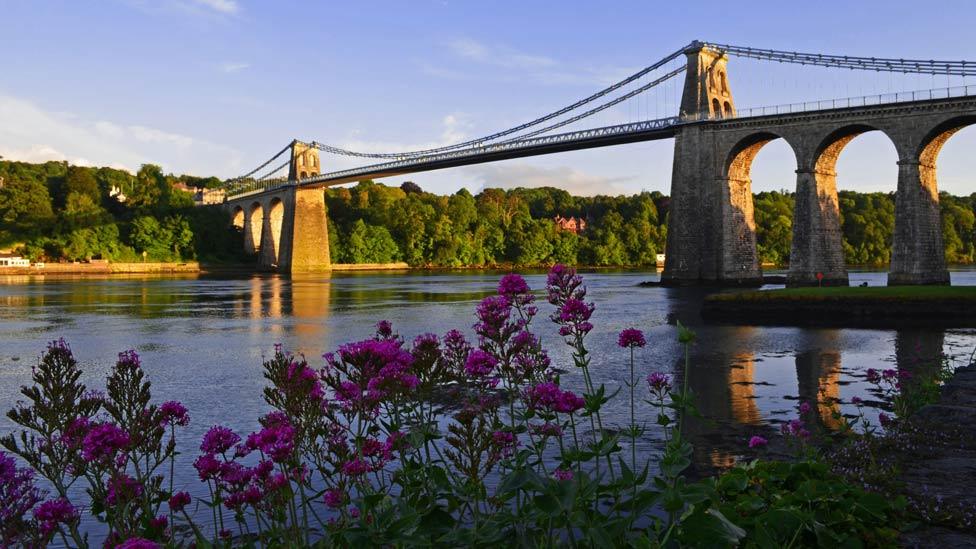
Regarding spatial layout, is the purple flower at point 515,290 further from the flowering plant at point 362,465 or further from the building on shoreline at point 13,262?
the building on shoreline at point 13,262

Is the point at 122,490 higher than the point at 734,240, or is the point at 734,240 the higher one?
the point at 734,240

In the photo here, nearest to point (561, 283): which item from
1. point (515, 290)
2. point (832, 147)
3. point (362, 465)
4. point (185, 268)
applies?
point (515, 290)

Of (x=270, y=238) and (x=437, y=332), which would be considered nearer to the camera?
(x=437, y=332)

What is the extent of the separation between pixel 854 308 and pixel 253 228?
108681 millimetres

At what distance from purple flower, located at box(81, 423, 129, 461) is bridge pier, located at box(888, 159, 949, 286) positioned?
155 ft

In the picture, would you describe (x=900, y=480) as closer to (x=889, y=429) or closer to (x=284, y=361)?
(x=889, y=429)

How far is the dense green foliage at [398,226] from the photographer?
95688 millimetres

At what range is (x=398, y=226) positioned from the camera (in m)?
121

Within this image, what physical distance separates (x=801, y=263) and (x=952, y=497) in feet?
159

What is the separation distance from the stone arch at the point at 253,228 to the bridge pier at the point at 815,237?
90442mm

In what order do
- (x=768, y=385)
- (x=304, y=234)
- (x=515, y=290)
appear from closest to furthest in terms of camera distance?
(x=515, y=290)
(x=768, y=385)
(x=304, y=234)

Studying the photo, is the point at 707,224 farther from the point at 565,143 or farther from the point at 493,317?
the point at 493,317

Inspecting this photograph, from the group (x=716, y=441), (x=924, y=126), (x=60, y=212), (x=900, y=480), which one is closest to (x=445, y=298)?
(x=924, y=126)

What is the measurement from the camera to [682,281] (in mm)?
56594
